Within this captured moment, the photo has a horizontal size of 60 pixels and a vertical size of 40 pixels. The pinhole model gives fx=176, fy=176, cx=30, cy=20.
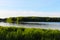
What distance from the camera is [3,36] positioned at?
10.2 meters

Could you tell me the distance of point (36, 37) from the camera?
32.6ft

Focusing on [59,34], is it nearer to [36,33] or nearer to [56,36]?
[56,36]

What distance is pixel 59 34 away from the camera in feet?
34.7

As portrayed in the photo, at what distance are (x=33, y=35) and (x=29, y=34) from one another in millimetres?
253

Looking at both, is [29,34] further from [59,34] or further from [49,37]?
[59,34]

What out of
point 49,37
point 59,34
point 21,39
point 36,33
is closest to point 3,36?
point 21,39

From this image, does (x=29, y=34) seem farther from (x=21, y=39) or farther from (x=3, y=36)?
(x=3, y=36)

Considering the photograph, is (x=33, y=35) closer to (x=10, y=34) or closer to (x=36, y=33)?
(x=36, y=33)

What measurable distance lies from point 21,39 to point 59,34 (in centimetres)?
238

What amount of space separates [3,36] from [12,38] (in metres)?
0.66

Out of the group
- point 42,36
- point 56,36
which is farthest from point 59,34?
point 42,36

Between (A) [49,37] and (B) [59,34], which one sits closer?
(A) [49,37]

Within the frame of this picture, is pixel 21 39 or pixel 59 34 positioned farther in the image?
pixel 59 34

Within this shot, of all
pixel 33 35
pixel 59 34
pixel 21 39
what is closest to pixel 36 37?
pixel 33 35
